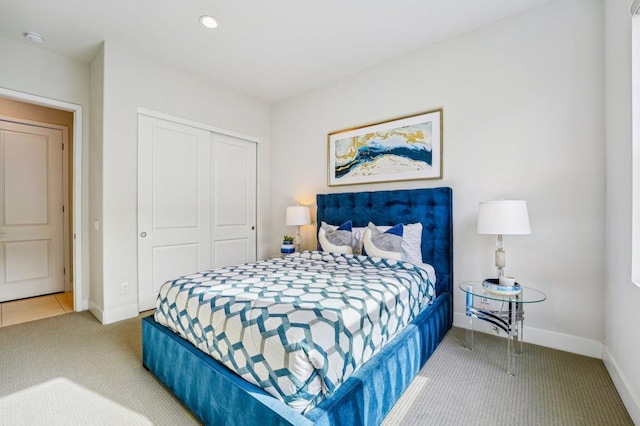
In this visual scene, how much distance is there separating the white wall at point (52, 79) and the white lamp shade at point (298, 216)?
7.31ft

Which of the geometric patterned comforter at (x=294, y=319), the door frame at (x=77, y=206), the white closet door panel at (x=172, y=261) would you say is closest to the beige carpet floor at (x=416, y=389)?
the geometric patterned comforter at (x=294, y=319)

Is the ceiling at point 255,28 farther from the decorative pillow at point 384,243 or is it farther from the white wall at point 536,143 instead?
the decorative pillow at point 384,243

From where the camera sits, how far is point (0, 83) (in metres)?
2.70

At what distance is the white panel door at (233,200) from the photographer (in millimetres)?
3811

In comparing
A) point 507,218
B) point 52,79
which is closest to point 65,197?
point 52,79

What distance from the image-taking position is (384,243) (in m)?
2.62

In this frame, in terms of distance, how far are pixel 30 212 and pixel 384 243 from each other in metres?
4.40

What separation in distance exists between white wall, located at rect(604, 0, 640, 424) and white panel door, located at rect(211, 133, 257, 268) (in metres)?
3.71

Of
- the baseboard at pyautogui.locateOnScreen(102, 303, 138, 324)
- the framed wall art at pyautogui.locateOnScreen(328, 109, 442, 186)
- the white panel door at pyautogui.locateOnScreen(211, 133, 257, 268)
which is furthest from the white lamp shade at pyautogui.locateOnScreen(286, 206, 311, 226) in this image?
the baseboard at pyautogui.locateOnScreen(102, 303, 138, 324)

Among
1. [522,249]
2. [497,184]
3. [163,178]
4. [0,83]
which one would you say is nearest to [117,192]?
[163,178]

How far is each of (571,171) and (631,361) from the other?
4.29 ft

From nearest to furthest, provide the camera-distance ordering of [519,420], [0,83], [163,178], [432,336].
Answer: [519,420], [432,336], [0,83], [163,178]

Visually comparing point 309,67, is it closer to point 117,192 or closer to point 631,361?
point 117,192

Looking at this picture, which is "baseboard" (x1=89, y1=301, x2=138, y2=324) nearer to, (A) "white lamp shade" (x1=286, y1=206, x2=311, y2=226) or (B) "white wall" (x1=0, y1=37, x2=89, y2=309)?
(B) "white wall" (x1=0, y1=37, x2=89, y2=309)
